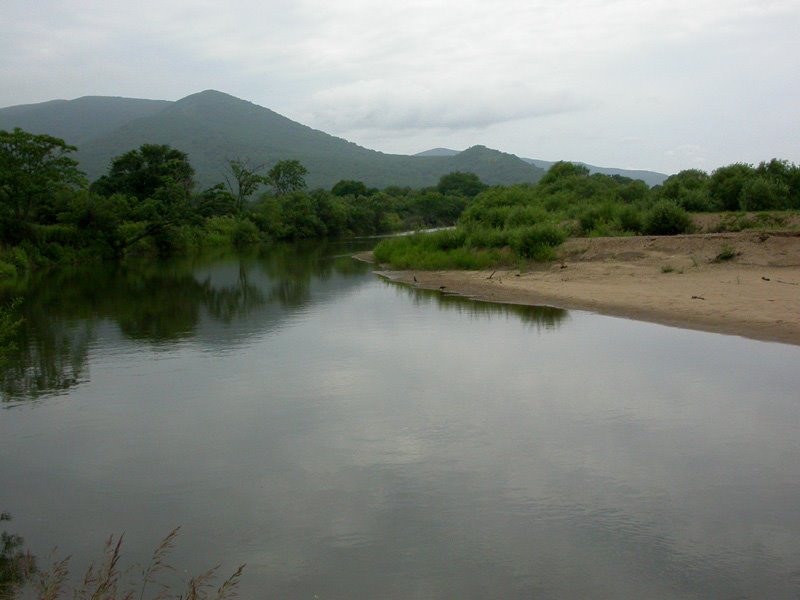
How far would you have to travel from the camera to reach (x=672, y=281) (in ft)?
63.2

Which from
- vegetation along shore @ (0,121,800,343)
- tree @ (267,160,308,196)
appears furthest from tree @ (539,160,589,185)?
tree @ (267,160,308,196)

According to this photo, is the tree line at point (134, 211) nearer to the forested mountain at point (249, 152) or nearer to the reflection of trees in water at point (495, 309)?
the reflection of trees in water at point (495, 309)

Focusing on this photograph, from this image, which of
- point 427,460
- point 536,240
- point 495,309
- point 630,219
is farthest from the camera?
point 630,219

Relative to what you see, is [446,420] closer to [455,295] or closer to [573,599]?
[573,599]

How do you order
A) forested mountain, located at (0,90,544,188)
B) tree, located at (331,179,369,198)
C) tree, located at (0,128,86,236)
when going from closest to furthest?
1. tree, located at (0,128,86,236)
2. tree, located at (331,179,369,198)
3. forested mountain, located at (0,90,544,188)

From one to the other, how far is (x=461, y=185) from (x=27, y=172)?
82973 millimetres

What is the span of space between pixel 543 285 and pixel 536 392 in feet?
37.1

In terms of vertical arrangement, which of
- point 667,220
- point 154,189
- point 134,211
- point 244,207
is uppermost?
Result: point 154,189

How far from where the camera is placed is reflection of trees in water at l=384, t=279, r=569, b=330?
52.3 ft

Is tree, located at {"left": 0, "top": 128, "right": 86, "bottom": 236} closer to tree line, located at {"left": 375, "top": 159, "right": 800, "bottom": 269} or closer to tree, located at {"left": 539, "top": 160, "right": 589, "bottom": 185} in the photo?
tree line, located at {"left": 375, "top": 159, "right": 800, "bottom": 269}

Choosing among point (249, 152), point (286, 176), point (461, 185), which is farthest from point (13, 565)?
point (249, 152)

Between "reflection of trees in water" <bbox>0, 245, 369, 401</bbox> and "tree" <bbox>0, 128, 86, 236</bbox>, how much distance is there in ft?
14.9

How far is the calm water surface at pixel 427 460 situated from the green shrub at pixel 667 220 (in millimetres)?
12595

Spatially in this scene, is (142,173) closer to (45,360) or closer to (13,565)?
(45,360)
